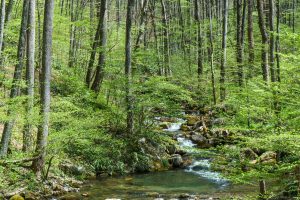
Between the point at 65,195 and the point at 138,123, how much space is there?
202 inches

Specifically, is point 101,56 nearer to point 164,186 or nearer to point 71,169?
point 71,169

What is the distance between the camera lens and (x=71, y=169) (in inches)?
464

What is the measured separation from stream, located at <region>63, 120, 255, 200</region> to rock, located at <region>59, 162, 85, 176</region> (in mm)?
633

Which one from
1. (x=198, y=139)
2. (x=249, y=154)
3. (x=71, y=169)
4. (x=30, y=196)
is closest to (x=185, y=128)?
(x=198, y=139)

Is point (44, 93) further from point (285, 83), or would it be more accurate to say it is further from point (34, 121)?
point (285, 83)

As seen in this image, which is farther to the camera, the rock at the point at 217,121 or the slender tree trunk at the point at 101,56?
the slender tree trunk at the point at 101,56

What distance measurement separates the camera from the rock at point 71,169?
11641 mm

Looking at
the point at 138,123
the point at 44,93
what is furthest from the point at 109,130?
the point at 44,93

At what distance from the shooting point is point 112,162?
1298 centimetres

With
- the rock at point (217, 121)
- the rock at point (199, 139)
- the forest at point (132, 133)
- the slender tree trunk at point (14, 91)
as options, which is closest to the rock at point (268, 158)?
the forest at point (132, 133)

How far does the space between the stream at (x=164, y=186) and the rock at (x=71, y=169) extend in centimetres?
63

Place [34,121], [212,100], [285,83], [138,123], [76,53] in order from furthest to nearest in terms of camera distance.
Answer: [76,53], [212,100], [138,123], [34,121], [285,83]

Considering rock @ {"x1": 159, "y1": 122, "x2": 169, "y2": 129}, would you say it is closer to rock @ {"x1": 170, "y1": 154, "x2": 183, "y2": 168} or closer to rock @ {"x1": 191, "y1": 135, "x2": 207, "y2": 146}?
rock @ {"x1": 191, "y1": 135, "x2": 207, "y2": 146}

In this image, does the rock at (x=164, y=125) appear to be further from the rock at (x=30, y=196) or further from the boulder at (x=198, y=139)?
the rock at (x=30, y=196)
